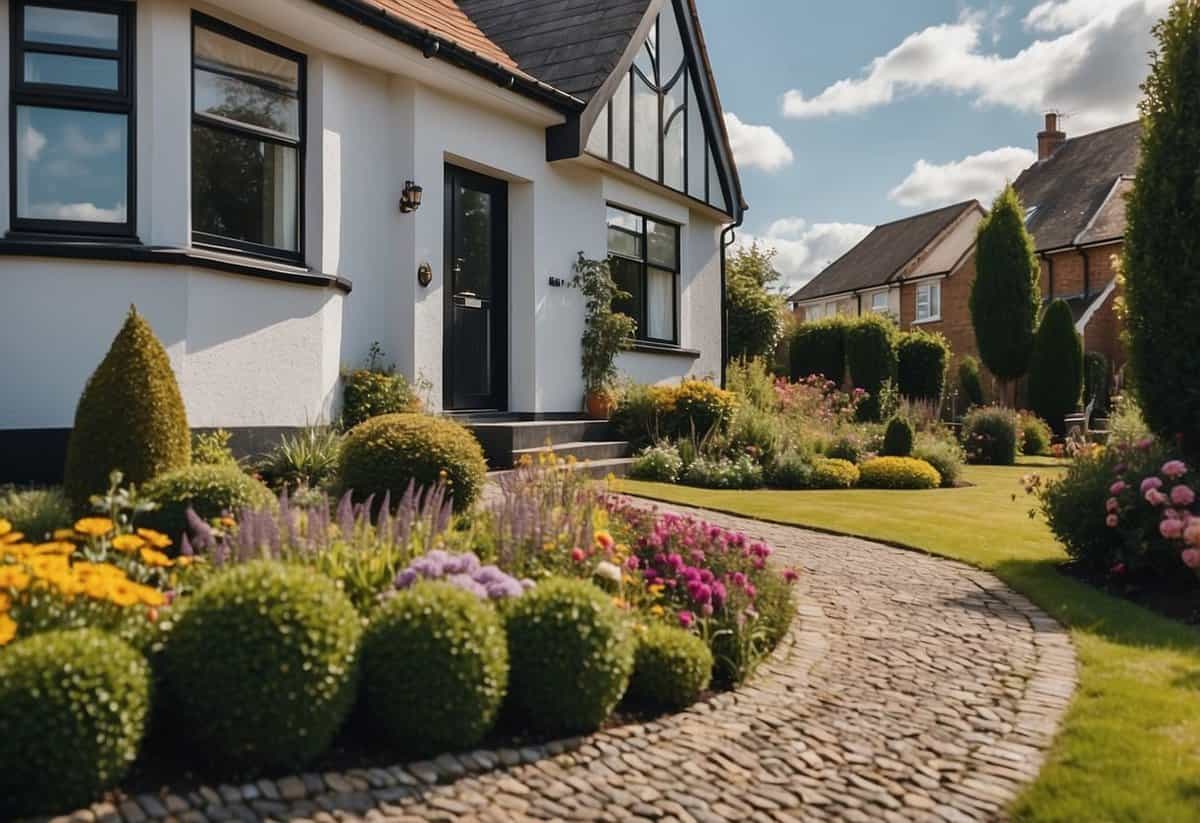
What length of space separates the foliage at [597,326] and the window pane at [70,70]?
6.08 metres

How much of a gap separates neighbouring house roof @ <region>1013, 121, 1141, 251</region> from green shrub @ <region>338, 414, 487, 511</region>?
27431 millimetres

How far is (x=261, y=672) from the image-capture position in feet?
9.17

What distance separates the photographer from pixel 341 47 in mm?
8789

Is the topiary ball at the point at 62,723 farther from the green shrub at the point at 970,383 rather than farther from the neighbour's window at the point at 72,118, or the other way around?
the green shrub at the point at 970,383

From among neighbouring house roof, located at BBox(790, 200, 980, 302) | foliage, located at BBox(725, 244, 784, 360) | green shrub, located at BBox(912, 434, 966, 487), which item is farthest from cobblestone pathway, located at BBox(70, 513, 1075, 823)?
neighbouring house roof, located at BBox(790, 200, 980, 302)

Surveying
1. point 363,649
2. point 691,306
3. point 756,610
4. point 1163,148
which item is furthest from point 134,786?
point 691,306

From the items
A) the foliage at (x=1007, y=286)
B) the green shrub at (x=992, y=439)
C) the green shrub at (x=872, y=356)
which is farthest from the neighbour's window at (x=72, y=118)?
the foliage at (x=1007, y=286)

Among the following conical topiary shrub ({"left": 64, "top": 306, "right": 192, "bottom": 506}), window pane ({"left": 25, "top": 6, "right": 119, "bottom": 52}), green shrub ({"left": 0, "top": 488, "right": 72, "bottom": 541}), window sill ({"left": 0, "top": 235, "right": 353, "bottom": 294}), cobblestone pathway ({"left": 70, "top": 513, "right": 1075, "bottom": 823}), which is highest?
window pane ({"left": 25, "top": 6, "right": 119, "bottom": 52})

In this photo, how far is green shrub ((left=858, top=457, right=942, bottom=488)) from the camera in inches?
476

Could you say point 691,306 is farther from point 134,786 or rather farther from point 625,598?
point 134,786

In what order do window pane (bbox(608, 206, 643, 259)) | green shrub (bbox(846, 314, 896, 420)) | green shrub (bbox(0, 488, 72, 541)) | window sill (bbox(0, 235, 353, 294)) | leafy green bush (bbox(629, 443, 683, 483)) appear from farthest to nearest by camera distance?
1. green shrub (bbox(846, 314, 896, 420))
2. window pane (bbox(608, 206, 643, 259))
3. leafy green bush (bbox(629, 443, 683, 483))
4. window sill (bbox(0, 235, 353, 294))
5. green shrub (bbox(0, 488, 72, 541))

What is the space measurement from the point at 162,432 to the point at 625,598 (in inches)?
117

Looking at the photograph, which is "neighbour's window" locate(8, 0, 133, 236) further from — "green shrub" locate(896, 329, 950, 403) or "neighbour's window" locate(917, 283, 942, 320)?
"neighbour's window" locate(917, 283, 942, 320)

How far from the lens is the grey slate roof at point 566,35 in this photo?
11977 millimetres
